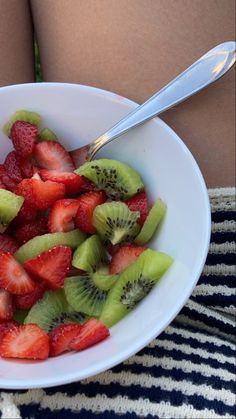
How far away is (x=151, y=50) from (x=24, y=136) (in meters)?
0.25

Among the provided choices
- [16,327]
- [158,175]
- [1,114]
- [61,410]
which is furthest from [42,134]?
[61,410]

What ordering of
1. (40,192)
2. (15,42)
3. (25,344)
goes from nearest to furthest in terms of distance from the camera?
(25,344), (40,192), (15,42)

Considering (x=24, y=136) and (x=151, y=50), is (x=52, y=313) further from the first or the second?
(x=151, y=50)

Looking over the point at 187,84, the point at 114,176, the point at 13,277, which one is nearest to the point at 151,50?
the point at 187,84

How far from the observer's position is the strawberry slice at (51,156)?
1.04 metres

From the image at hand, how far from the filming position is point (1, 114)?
1.06 meters

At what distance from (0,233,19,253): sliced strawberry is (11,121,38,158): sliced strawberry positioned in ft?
0.47

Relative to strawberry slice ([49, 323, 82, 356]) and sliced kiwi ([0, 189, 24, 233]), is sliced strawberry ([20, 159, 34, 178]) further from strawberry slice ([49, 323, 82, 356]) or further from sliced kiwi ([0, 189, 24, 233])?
strawberry slice ([49, 323, 82, 356])

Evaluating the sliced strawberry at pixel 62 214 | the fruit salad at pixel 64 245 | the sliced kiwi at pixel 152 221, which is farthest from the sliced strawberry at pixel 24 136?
the sliced kiwi at pixel 152 221

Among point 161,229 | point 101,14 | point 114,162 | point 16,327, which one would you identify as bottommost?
point 16,327

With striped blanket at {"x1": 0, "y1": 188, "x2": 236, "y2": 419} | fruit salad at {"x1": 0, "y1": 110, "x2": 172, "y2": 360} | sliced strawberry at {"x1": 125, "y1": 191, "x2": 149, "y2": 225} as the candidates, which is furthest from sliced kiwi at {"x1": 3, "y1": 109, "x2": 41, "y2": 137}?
striped blanket at {"x1": 0, "y1": 188, "x2": 236, "y2": 419}

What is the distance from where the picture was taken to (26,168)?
105 centimetres

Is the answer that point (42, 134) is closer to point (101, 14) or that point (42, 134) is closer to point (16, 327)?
point (101, 14)

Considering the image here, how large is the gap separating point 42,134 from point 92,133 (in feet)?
0.28
